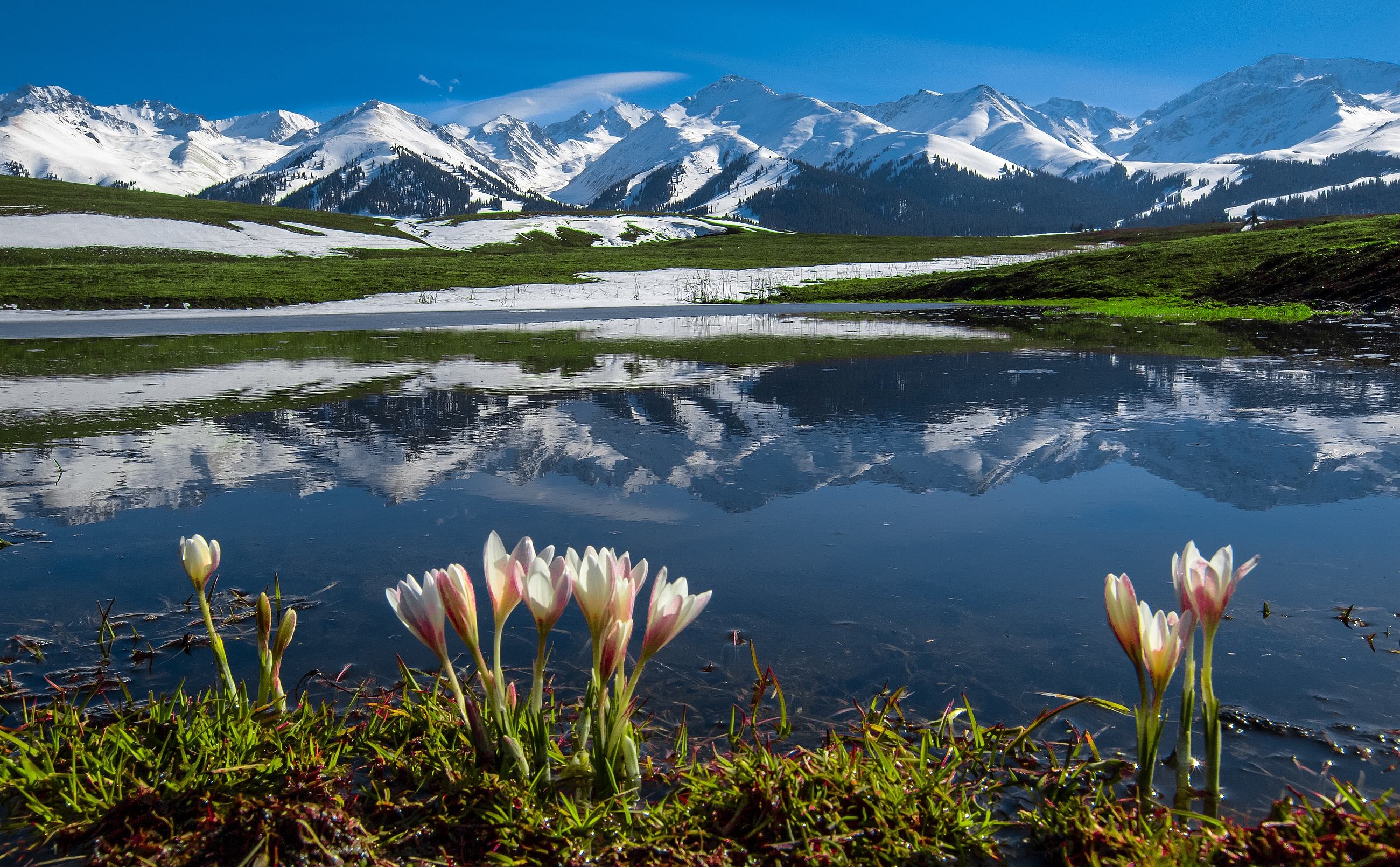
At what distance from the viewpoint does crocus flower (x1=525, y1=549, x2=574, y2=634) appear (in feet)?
6.63

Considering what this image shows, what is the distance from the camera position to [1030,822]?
218 centimetres

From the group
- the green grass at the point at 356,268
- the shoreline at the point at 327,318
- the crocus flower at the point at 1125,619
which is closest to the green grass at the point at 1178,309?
the shoreline at the point at 327,318

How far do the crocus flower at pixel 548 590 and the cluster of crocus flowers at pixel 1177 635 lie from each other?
1.33 meters

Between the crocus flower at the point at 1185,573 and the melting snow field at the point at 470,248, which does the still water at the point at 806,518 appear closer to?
the crocus flower at the point at 1185,573

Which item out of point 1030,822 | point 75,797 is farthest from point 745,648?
point 75,797

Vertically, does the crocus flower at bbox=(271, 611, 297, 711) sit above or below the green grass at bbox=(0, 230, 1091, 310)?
below

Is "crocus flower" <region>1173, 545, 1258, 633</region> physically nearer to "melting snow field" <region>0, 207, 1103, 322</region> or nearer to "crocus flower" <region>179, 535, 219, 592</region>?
"crocus flower" <region>179, 535, 219, 592</region>

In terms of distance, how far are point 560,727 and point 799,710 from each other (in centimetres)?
85

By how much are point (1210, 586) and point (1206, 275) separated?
41.1 metres

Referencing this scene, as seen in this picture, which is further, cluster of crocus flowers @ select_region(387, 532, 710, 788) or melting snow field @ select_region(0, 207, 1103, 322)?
melting snow field @ select_region(0, 207, 1103, 322)

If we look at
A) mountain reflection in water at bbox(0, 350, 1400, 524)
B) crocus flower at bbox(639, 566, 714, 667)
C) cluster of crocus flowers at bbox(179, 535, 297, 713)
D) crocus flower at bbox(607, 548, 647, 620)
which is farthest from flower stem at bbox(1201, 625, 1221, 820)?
mountain reflection in water at bbox(0, 350, 1400, 524)

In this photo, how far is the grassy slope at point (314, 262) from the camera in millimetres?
41406

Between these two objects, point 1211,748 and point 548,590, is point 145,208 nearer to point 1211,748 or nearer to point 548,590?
point 548,590

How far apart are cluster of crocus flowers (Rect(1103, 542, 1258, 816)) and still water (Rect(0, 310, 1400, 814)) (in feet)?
1.17
